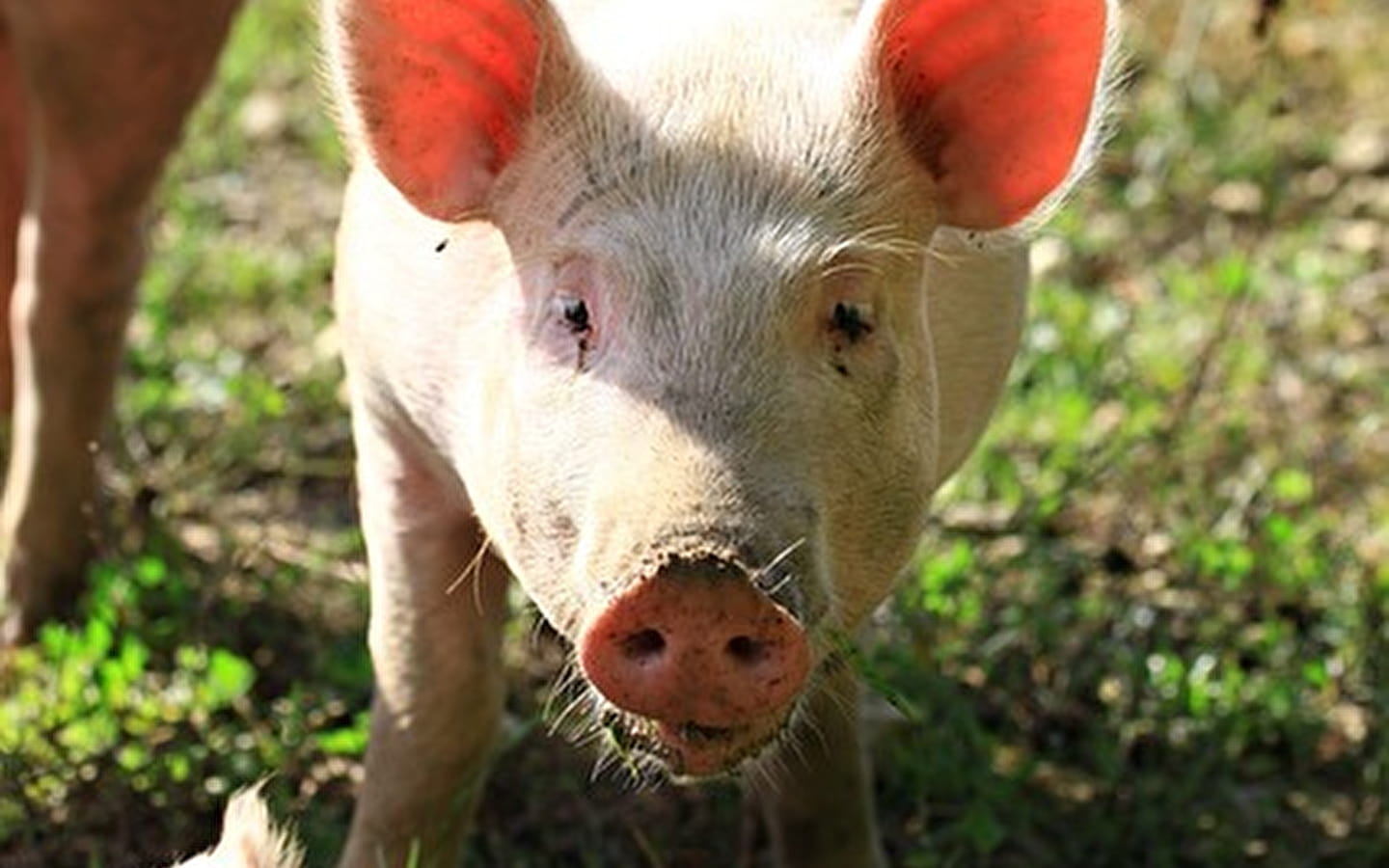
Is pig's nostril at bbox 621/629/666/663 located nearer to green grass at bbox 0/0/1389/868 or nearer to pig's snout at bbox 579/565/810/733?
pig's snout at bbox 579/565/810/733

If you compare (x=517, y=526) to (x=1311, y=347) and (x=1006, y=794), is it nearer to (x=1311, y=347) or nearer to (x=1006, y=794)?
(x=1006, y=794)

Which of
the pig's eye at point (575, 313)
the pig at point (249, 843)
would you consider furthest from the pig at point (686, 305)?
the pig at point (249, 843)

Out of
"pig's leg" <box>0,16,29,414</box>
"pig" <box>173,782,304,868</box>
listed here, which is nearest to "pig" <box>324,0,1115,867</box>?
"pig" <box>173,782,304,868</box>

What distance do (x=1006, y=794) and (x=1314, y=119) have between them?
2.82m

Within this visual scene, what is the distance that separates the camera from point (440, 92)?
12.1 ft

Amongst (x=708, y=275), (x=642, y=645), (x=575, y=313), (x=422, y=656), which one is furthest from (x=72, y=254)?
(x=642, y=645)

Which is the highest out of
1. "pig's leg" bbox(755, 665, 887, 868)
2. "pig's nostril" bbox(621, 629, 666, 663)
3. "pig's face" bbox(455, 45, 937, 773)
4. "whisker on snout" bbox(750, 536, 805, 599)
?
"pig's face" bbox(455, 45, 937, 773)

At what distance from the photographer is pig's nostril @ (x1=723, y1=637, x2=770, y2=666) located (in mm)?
3188

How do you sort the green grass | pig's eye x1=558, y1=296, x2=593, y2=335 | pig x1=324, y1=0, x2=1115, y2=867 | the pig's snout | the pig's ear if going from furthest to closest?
1. the green grass
2. the pig's ear
3. pig's eye x1=558, y1=296, x2=593, y2=335
4. pig x1=324, y1=0, x2=1115, y2=867
5. the pig's snout

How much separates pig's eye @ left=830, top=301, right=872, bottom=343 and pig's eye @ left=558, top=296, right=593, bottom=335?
263 mm

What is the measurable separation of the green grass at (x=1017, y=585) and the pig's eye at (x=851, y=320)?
545mm

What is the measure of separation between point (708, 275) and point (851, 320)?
19cm

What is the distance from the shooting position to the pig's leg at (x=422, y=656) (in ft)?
13.2

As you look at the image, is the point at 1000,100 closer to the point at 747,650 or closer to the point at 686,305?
the point at 686,305
